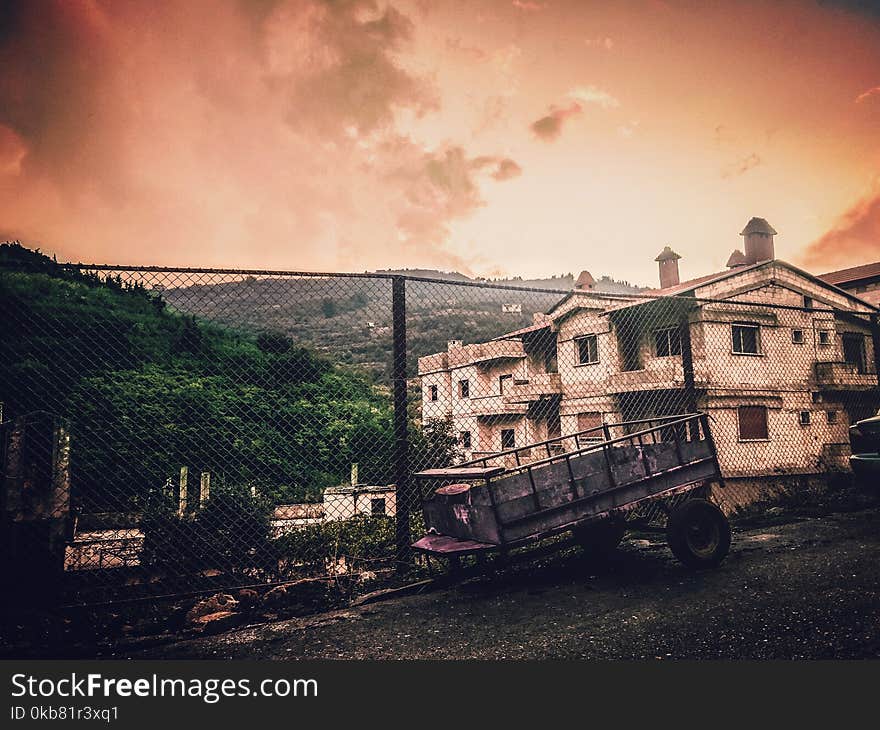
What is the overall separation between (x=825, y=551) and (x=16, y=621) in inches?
300

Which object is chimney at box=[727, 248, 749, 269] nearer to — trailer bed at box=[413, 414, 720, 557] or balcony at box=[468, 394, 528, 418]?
balcony at box=[468, 394, 528, 418]

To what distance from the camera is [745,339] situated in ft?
70.2

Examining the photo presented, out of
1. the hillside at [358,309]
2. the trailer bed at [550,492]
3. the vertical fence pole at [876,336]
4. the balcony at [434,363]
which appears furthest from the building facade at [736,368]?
the trailer bed at [550,492]

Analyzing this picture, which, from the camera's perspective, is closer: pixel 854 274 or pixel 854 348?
pixel 854 348

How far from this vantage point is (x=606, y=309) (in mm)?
22922

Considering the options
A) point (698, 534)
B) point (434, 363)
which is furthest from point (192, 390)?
point (698, 534)

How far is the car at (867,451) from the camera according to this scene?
6727 mm

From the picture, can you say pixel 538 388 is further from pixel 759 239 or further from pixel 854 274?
pixel 854 274

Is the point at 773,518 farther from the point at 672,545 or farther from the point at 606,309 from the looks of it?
the point at 606,309

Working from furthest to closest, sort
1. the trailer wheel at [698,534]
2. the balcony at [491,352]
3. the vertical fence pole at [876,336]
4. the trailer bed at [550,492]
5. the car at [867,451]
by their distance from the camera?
the balcony at [491,352]
the vertical fence pole at [876,336]
the car at [867,451]
the trailer wheel at [698,534]
the trailer bed at [550,492]

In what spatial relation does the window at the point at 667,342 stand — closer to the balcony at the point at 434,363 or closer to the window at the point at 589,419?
the window at the point at 589,419

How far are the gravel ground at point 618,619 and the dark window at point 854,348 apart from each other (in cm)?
2451

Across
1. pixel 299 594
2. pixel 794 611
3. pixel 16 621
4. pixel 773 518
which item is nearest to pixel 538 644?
pixel 794 611

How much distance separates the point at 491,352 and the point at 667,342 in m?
11.4
